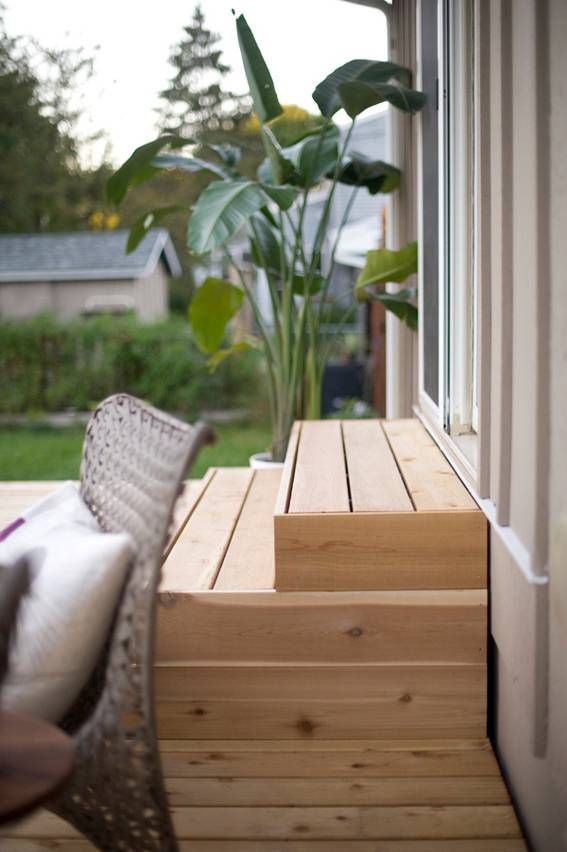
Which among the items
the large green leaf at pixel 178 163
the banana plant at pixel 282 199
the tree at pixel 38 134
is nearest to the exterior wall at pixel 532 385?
the banana plant at pixel 282 199

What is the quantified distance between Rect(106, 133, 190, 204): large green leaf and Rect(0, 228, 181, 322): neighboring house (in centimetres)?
1100

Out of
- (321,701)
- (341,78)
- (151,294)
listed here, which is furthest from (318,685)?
(151,294)

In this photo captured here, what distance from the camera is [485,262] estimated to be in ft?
6.81

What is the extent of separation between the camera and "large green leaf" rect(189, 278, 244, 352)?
468cm

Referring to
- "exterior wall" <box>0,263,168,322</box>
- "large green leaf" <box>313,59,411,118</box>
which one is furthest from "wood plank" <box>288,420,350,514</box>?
"exterior wall" <box>0,263,168,322</box>

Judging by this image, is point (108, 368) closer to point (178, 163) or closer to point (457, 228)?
point (178, 163)

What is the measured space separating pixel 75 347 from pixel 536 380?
9.24 meters

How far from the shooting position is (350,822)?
1.90 metres

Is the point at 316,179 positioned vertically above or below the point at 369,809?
above

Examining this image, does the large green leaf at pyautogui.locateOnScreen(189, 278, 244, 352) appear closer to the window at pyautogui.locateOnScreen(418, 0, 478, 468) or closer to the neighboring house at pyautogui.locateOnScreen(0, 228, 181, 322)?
the window at pyautogui.locateOnScreen(418, 0, 478, 468)

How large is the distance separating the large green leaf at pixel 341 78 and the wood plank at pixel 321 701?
103 inches

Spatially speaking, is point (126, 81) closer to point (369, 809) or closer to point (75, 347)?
point (75, 347)

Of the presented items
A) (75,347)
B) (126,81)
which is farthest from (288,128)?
(75,347)

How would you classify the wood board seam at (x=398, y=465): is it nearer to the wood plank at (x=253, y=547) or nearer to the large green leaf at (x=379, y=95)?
the wood plank at (x=253, y=547)
